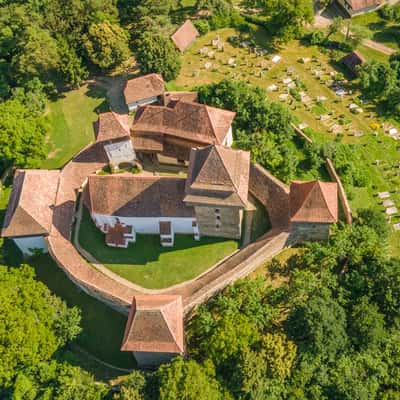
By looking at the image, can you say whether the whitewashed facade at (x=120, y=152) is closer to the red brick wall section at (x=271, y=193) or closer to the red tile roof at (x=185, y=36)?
the red brick wall section at (x=271, y=193)

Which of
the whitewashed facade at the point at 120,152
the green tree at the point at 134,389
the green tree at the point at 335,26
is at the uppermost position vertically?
the green tree at the point at 335,26

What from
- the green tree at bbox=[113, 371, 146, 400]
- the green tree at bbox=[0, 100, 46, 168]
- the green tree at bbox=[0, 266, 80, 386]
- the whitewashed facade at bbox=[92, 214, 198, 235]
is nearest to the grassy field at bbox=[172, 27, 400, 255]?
the whitewashed facade at bbox=[92, 214, 198, 235]

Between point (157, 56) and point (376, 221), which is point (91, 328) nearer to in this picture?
point (376, 221)

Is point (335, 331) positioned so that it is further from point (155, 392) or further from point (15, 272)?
point (15, 272)

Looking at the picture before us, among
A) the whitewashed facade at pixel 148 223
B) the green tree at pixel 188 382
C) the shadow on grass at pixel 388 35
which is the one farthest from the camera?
the shadow on grass at pixel 388 35

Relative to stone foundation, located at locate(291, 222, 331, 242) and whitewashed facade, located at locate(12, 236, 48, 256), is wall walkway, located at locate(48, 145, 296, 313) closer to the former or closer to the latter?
stone foundation, located at locate(291, 222, 331, 242)

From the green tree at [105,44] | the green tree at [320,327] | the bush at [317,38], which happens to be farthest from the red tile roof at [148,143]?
the bush at [317,38]

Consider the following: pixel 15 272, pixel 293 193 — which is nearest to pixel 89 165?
pixel 15 272
